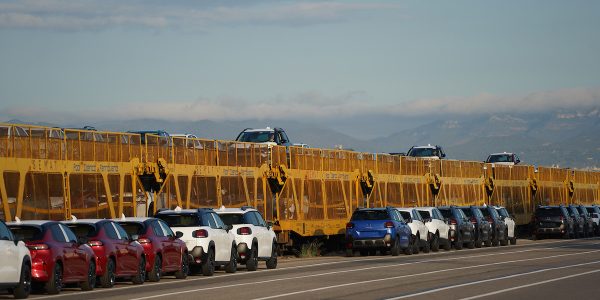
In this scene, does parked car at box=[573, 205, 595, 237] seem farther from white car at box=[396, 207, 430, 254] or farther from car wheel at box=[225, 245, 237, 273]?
car wheel at box=[225, 245, 237, 273]

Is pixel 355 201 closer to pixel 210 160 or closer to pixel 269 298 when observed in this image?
pixel 210 160

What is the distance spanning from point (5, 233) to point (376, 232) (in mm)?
21972

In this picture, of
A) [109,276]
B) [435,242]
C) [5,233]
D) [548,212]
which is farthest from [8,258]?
[548,212]

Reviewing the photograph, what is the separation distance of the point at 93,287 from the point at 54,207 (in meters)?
7.10

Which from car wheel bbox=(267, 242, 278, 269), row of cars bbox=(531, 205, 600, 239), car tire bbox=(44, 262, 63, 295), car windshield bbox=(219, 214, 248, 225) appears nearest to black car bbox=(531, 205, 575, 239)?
row of cars bbox=(531, 205, 600, 239)

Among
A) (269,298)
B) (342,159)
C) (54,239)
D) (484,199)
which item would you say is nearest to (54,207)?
(54,239)

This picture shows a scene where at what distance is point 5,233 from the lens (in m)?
22.1

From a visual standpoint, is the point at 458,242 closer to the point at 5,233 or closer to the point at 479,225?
the point at 479,225

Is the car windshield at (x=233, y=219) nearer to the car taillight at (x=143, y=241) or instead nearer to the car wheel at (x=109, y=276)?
the car taillight at (x=143, y=241)

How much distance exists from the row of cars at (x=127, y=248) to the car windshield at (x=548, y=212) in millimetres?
31078

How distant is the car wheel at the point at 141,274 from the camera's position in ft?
89.9

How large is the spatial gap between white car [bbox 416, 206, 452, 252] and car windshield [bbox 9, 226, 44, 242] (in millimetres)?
25152

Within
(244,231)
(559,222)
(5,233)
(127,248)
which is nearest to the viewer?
(5,233)

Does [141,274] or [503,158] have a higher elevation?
[503,158]
